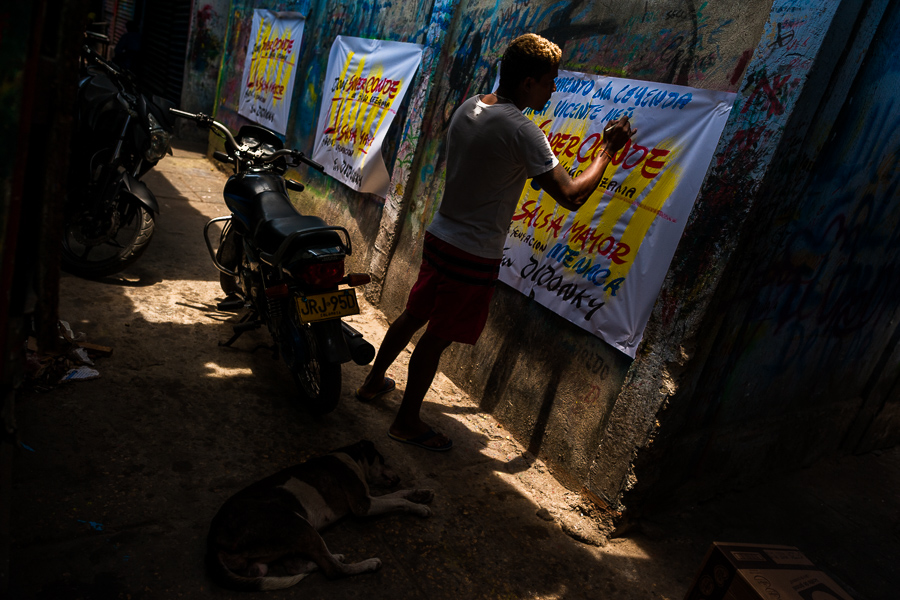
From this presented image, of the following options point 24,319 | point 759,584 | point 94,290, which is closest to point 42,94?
point 24,319

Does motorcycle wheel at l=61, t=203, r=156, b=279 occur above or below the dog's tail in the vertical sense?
above

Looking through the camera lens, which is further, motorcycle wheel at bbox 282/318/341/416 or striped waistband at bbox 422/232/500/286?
motorcycle wheel at bbox 282/318/341/416

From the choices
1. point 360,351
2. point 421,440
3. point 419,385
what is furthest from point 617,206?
point 421,440

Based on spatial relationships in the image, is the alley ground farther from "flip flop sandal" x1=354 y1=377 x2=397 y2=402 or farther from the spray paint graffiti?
the spray paint graffiti

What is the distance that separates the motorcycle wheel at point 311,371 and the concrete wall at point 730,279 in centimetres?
115

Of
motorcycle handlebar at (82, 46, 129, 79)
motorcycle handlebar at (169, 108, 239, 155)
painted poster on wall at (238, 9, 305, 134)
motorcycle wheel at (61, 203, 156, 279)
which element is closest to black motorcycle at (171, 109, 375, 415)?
motorcycle handlebar at (169, 108, 239, 155)

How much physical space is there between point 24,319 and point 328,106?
5.01 metres

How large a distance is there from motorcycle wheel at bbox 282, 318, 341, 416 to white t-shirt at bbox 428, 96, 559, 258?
861 millimetres

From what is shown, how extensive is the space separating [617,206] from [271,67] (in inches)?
239

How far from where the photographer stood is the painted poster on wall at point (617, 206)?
281 centimetres

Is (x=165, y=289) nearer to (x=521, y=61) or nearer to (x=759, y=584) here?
(x=521, y=61)

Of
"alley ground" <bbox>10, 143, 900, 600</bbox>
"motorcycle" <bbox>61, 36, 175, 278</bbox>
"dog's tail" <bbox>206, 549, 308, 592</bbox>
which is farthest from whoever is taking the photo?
"motorcycle" <bbox>61, 36, 175, 278</bbox>

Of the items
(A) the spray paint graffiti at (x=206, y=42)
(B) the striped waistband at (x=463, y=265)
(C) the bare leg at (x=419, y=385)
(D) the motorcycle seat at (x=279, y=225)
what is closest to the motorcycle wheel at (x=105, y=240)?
(D) the motorcycle seat at (x=279, y=225)

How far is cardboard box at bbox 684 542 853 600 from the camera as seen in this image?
1.99 m
